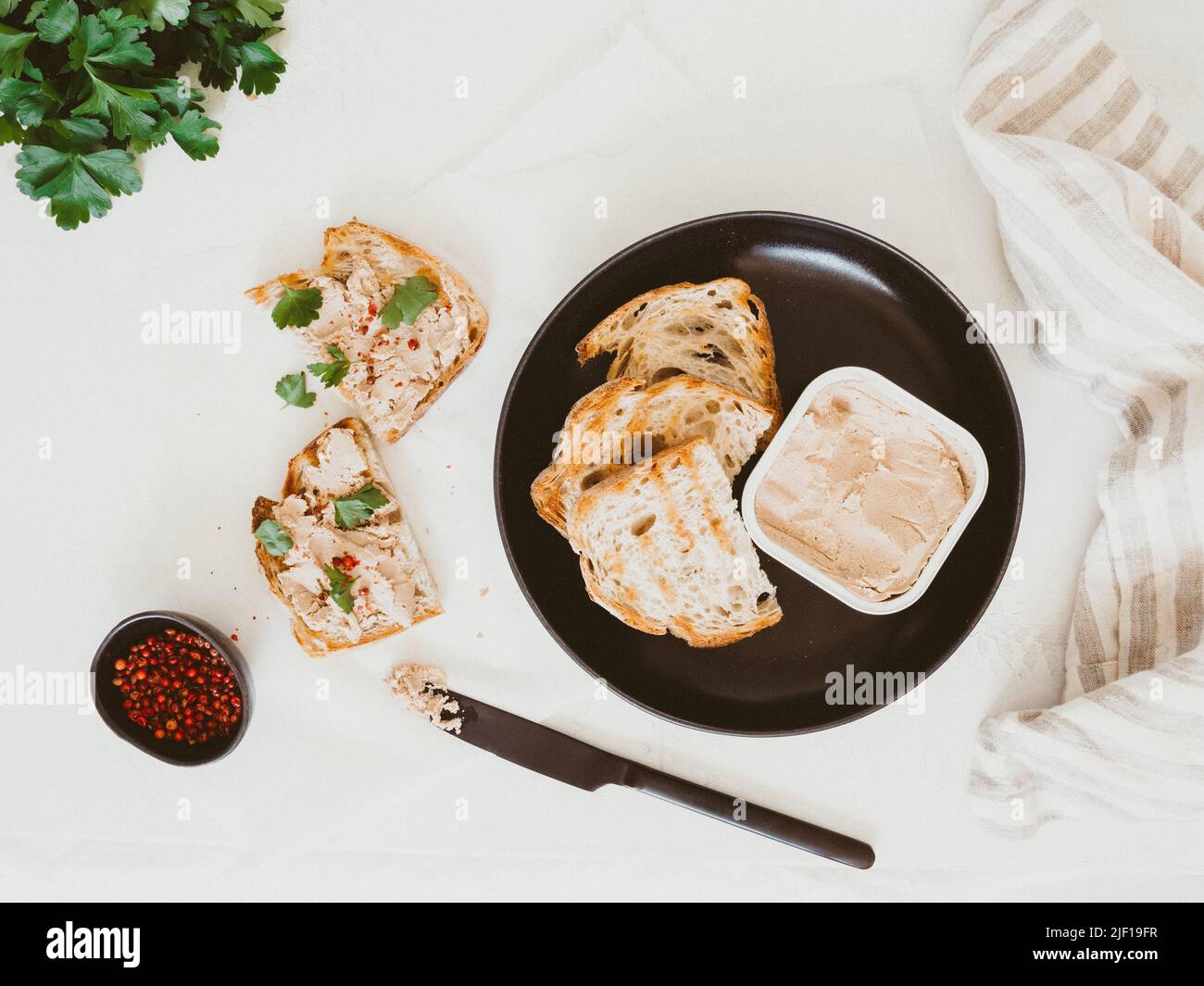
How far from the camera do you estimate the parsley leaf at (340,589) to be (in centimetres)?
164

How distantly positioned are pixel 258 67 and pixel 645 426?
3.59ft

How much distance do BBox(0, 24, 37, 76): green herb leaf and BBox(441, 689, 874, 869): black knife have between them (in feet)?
4.81

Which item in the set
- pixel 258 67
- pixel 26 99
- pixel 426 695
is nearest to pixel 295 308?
pixel 258 67

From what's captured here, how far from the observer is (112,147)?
5.66 ft

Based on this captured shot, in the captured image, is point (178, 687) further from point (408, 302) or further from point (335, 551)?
point (408, 302)

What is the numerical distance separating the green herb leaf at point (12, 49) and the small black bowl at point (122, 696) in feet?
3.49

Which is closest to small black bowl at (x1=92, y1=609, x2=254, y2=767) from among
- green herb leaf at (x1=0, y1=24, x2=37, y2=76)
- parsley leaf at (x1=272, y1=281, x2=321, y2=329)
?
parsley leaf at (x1=272, y1=281, x2=321, y2=329)

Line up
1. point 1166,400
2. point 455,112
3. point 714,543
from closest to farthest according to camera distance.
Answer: point 714,543 → point 1166,400 → point 455,112

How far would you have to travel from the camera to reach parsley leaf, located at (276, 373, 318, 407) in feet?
5.52

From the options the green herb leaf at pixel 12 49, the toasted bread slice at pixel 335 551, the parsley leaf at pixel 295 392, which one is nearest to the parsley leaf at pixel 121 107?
the green herb leaf at pixel 12 49

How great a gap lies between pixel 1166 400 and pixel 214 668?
6.55 feet

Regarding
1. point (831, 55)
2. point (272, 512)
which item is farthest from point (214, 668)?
point (831, 55)

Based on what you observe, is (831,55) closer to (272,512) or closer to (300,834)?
(272,512)

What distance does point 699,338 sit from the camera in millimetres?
1577
